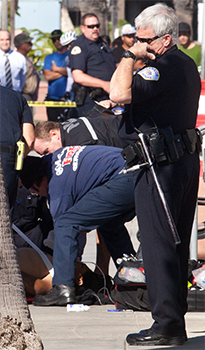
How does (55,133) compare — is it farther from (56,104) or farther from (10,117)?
(56,104)

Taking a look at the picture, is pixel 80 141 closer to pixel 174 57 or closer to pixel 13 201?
pixel 13 201

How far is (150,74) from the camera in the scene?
3.07 m

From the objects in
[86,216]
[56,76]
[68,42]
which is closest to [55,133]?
[86,216]

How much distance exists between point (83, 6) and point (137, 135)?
50.8 feet

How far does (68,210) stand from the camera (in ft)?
14.4

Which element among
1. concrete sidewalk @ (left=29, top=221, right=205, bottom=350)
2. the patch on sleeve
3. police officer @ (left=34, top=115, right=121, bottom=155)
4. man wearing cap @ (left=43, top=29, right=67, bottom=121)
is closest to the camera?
the patch on sleeve

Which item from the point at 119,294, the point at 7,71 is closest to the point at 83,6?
the point at 7,71

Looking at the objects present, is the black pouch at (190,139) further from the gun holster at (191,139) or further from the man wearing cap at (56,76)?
the man wearing cap at (56,76)

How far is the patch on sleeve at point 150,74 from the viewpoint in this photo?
307 cm

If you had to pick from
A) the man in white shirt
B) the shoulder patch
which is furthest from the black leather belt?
the man in white shirt

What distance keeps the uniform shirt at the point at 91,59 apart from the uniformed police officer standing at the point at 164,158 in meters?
4.29

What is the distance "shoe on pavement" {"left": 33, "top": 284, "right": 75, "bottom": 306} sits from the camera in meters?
4.22

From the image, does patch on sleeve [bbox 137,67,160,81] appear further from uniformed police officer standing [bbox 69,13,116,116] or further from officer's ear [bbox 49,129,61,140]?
uniformed police officer standing [bbox 69,13,116,116]

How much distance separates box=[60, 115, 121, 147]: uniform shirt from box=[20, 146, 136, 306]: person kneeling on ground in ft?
1.02
